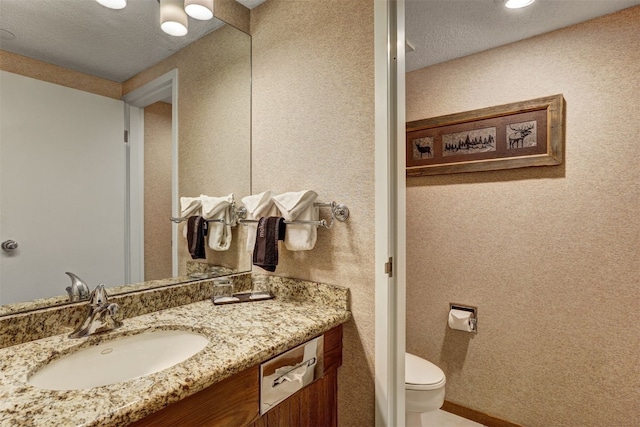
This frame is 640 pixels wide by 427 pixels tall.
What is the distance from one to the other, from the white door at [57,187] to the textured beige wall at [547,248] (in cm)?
187

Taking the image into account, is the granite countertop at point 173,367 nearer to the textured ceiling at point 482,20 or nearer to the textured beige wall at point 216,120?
the textured beige wall at point 216,120

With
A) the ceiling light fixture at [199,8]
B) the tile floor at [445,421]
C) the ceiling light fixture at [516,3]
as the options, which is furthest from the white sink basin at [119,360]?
the ceiling light fixture at [516,3]

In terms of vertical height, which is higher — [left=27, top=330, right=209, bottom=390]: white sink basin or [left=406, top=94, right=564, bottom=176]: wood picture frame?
[left=406, top=94, right=564, bottom=176]: wood picture frame

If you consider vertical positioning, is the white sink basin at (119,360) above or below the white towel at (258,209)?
below

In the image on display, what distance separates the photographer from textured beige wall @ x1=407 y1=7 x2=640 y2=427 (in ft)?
5.19

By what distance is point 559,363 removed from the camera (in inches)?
68.6

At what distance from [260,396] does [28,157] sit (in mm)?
1019

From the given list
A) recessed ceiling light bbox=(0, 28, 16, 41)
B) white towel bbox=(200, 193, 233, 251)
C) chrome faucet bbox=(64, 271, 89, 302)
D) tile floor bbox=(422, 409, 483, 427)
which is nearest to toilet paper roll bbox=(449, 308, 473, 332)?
tile floor bbox=(422, 409, 483, 427)

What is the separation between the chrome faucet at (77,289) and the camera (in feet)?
3.39

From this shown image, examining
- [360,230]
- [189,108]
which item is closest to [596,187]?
[360,230]

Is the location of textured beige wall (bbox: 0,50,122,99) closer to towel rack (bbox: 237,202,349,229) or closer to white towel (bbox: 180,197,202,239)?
white towel (bbox: 180,197,202,239)

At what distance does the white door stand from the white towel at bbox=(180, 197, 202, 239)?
236 millimetres

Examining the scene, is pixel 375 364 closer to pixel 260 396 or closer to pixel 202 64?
pixel 260 396

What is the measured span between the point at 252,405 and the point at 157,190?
2.99 ft
